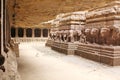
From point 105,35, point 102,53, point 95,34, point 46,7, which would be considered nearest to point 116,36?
point 105,35

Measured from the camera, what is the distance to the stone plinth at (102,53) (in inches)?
178

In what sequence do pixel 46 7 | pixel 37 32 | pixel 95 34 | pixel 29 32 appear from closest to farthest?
pixel 95 34 < pixel 46 7 < pixel 29 32 < pixel 37 32

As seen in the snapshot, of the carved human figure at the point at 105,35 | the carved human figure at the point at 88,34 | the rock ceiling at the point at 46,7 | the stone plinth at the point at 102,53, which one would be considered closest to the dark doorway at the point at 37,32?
the rock ceiling at the point at 46,7

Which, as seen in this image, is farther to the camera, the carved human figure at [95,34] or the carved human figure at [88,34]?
the carved human figure at [88,34]

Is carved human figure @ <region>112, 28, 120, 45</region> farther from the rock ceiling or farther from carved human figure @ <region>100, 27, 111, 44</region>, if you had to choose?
the rock ceiling

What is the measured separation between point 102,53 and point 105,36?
48 cm

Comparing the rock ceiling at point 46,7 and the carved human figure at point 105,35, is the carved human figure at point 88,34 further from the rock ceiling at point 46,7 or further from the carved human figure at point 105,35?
the rock ceiling at point 46,7

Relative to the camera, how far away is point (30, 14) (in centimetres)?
1422

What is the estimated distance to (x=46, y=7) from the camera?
1361cm

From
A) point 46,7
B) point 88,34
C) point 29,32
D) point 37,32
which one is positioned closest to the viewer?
point 88,34

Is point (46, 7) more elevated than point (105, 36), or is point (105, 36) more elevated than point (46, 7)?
point (46, 7)

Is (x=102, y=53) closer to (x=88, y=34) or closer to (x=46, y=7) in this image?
(x=88, y=34)

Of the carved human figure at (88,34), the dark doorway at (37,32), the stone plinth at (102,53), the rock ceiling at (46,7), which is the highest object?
the rock ceiling at (46,7)

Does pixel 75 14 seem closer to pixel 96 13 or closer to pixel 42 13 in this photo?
pixel 96 13
